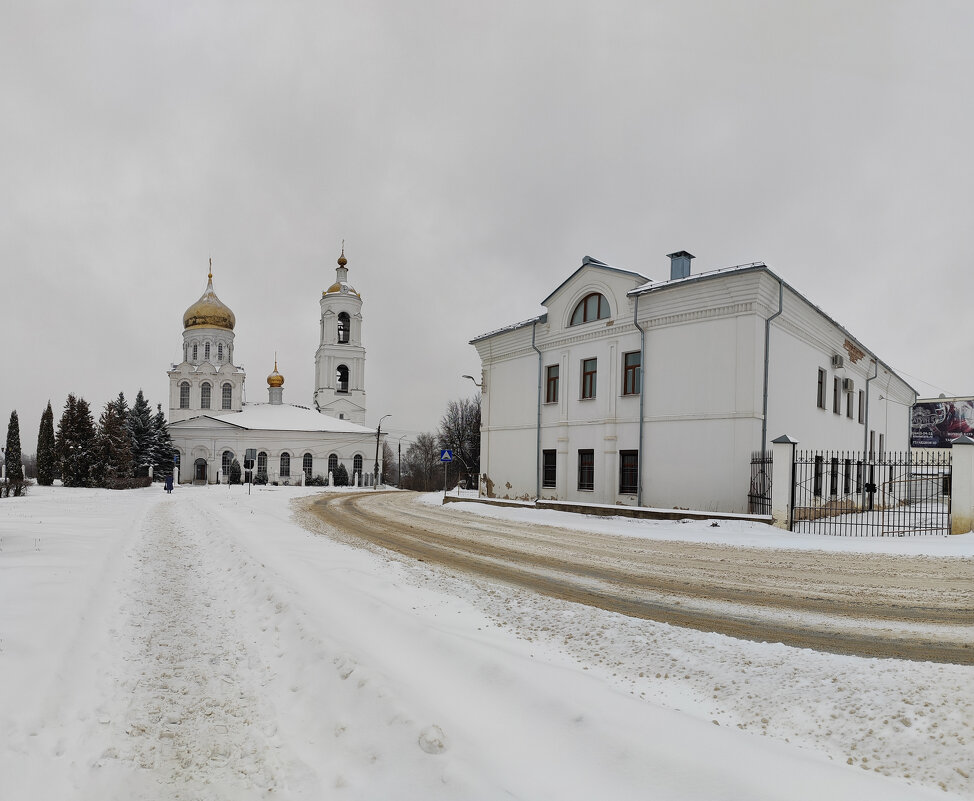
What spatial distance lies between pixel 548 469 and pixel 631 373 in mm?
5358

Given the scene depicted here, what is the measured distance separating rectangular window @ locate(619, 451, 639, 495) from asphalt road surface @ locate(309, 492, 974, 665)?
6.46 metres

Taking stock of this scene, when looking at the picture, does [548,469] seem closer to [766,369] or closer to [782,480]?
[766,369]

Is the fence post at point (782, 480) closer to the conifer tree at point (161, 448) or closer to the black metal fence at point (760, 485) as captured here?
the black metal fence at point (760, 485)

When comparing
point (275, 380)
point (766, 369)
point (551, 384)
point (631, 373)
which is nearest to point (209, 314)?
point (275, 380)

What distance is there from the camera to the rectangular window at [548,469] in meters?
23.8

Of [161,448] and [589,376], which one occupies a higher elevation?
[589,376]

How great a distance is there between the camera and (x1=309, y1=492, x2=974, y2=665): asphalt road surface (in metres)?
5.98

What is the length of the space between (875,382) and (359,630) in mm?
31686

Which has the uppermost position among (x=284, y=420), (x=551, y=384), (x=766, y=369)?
(x=766, y=369)

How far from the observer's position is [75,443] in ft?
139

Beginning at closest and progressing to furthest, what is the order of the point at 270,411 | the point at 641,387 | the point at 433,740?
the point at 433,740, the point at 641,387, the point at 270,411

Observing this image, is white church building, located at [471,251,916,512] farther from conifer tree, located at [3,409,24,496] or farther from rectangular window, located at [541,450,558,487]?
conifer tree, located at [3,409,24,496]

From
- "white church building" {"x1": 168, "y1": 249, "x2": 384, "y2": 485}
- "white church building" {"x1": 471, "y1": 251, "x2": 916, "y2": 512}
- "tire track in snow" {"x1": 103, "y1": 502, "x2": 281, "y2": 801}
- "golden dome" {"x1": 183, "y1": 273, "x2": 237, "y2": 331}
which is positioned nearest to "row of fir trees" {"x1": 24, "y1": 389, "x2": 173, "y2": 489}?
"white church building" {"x1": 168, "y1": 249, "x2": 384, "y2": 485}

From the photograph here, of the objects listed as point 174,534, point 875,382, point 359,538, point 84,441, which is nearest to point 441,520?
point 359,538
